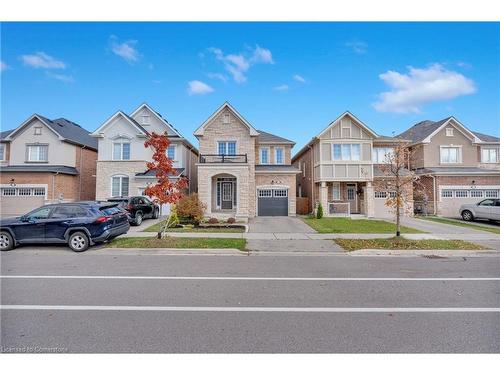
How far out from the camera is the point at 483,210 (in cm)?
1909

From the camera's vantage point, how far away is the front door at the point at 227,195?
23672 mm

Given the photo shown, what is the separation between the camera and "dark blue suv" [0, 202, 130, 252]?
986cm

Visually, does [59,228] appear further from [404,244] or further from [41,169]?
[41,169]

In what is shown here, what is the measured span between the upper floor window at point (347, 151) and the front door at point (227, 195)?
895 centimetres

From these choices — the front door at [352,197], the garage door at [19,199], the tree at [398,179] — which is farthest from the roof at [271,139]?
the garage door at [19,199]

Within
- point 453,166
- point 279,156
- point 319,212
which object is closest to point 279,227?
point 319,212

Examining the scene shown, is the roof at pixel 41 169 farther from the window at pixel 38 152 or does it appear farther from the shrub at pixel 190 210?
the shrub at pixel 190 210

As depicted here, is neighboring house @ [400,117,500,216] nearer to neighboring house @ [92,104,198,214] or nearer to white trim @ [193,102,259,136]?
white trim @ [193,102,259,136]

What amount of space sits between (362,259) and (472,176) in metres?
20.6

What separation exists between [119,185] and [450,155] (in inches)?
1142

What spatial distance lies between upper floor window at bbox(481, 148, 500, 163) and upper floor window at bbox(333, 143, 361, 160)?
12847 mm

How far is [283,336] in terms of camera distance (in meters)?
3.87

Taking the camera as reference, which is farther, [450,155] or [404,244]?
[450,155]

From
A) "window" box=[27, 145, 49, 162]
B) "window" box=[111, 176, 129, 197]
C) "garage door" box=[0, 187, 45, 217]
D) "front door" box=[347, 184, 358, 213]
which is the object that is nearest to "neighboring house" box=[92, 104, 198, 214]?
"window" box=[111, 176, 129, 197]
